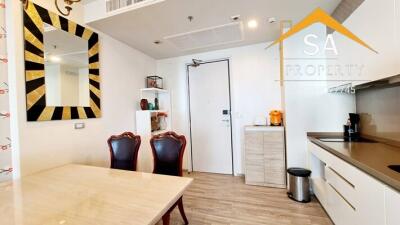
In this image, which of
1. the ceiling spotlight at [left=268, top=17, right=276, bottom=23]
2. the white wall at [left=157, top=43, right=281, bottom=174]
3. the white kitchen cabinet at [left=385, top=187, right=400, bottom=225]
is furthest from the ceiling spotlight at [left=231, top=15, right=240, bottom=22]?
the white kitchen cabinet at [left=385, top=187, right=400, bottom=225]

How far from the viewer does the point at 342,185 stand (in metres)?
1.52

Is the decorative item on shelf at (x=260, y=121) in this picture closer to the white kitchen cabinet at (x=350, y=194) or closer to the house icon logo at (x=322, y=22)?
the white kitchen cabinet at (x=350, y=194)

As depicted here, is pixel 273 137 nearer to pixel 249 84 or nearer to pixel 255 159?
pixel 255 159

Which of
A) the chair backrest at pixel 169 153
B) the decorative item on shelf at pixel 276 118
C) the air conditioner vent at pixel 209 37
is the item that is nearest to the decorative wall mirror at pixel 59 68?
the chair backrest at pixel 169 153

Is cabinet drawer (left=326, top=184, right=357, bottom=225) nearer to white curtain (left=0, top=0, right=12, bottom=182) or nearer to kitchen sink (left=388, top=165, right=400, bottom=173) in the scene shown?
kitchen sink (left=388, top=165, right=400, bottom=173)

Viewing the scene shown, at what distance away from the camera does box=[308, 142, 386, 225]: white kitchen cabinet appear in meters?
1.07

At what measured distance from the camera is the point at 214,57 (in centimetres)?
357

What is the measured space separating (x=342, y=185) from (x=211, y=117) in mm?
2367

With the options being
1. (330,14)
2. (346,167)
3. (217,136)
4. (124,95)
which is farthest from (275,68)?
(124,95)

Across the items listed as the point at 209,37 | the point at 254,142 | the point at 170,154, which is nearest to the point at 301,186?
the point at 254,142

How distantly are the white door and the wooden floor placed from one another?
0.68 m

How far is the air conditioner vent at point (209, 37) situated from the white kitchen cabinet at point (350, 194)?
6.28 feet

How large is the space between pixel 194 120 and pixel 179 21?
195cm

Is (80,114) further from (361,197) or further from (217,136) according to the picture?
(361,197)
